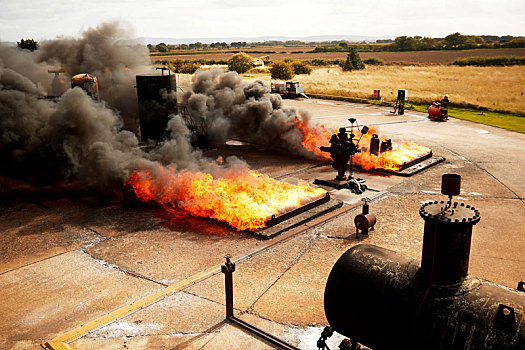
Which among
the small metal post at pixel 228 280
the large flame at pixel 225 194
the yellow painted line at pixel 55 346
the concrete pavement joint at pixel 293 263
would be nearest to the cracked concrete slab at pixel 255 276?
the concrete pavement joint at pixel 293 263

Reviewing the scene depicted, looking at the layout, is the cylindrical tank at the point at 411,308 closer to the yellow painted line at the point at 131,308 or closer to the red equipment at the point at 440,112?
the yellow painted line at the point at 131,308

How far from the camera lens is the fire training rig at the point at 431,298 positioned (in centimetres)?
341

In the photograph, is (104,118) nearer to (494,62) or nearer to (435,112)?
(435,112)

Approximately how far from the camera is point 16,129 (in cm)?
1225

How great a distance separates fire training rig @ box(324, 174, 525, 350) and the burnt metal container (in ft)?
46.4

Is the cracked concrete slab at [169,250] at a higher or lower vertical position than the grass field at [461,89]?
lower

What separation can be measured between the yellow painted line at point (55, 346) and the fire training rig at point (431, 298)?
11.7 feet

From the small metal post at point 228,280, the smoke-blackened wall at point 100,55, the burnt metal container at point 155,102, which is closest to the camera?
the small metal post at point 228,280

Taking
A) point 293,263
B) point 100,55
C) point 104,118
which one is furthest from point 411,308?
point 100,55


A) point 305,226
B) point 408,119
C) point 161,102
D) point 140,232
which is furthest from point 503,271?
point 408,119

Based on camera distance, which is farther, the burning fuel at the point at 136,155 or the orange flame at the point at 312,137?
the orange flame at the point at 312,137

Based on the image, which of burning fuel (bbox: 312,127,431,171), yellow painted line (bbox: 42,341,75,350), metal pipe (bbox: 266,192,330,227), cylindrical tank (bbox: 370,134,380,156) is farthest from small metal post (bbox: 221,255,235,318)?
cylindrical tank (bbox: 370,134,380,156)

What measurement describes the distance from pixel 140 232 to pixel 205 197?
1.73m

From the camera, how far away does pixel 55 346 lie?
5602mm
